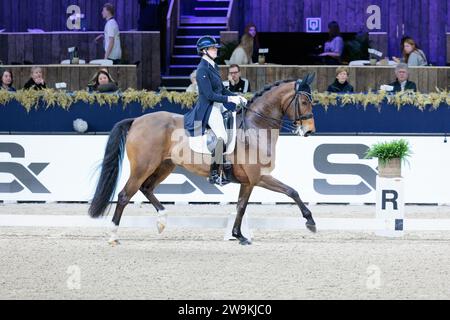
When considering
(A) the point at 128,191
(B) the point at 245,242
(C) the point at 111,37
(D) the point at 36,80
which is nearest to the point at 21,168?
(D) the point at 36,80

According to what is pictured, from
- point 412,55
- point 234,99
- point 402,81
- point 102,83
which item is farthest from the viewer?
point 412,55

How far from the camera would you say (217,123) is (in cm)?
1238

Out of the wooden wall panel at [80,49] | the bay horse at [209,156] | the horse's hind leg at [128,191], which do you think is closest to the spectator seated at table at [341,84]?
the bay horse at [209,156]

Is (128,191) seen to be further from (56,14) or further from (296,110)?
(56,14)

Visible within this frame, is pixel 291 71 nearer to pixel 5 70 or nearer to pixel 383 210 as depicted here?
pixel 5 70

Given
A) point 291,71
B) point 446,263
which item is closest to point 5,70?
point 291,71

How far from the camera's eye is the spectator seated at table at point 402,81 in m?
16.8

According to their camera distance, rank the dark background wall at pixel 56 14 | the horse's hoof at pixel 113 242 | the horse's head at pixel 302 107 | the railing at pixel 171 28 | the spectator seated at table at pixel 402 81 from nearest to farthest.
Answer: the horse's hoof at pixel 113 242, the horse's head at pixel 302 107, the spectator seated at table at pixel 402 81, the railing at pixel 171 28, the dark background wall at pixel 56 14

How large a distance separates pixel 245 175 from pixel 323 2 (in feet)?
36.6

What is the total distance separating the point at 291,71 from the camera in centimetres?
1828

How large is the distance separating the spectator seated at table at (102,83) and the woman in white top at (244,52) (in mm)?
2597

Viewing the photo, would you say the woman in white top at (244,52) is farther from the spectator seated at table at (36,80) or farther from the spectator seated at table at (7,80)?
the spectator seated at table at (7,80)

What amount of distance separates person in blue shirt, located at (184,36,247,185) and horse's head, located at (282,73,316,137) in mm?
597

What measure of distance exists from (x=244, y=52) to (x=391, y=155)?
248 inches
